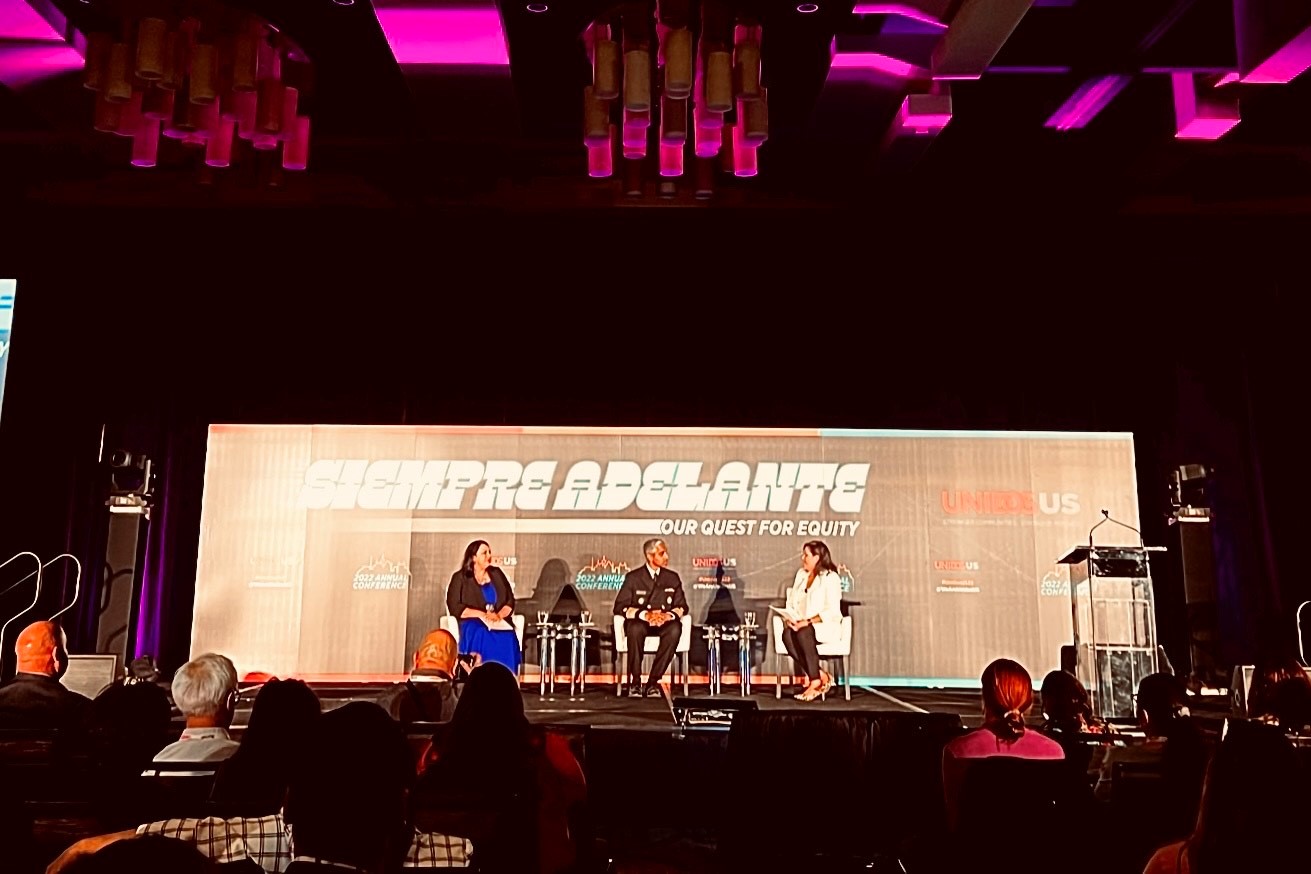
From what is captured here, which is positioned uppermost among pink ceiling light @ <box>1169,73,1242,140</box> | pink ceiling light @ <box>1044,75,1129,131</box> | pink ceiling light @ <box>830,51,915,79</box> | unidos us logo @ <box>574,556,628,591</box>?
pink ceiling light @ <box>1044,75,1129,131</box>

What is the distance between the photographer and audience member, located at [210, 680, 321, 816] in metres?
2.30

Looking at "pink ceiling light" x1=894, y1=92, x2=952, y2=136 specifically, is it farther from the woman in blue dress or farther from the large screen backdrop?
the woman in blue dress

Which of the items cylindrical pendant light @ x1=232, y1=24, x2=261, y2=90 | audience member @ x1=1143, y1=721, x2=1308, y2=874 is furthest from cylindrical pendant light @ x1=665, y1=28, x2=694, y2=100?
audience member @ x1=1143, y1=721, x2=1308, y2=874

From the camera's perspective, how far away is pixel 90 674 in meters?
5.93

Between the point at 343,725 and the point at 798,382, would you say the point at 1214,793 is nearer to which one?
the point at 343,725

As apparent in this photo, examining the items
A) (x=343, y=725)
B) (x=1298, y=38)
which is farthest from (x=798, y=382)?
(x=343, y=725)

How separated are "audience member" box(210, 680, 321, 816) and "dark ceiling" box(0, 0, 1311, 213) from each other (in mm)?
3088

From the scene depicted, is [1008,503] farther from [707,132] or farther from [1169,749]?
[1169,749]

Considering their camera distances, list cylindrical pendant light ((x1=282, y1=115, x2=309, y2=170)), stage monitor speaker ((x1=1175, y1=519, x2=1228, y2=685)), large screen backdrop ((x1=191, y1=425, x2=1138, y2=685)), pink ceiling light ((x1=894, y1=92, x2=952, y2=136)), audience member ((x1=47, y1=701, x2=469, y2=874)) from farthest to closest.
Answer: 1. large screen backdrop ((x1=191, y1=425, x2=1138, y2=685))
2. stage monitor speaker ((x1=1175, y1=519, x2=1228, y2=685))
3. pink ceiling light ((x1=894, y1=92, x2=952, y2=136))
4. cylindrical pendant light ((x1=282, y1=115, x2=309, y2=170))
5. audience member ((x1=47, y1=701, x2=469, y2=874))

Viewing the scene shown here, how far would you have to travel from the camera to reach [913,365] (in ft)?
27.0

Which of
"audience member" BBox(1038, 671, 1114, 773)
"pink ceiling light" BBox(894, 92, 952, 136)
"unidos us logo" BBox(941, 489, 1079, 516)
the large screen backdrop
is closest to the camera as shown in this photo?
"audience member" BBox(1038, 671, 1114, 773)

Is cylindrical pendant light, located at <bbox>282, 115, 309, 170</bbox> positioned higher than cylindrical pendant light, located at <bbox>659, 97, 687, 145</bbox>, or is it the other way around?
cylindrical pendant light, located at <bbox>282, 115, 309, 170</bbox>

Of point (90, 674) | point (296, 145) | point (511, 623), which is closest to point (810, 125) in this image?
point (296, 145)

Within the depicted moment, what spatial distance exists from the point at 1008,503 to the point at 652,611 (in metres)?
3.27
